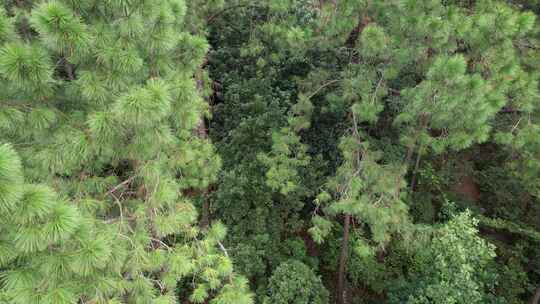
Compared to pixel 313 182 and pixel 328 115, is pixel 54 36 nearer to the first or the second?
pixel 313 182

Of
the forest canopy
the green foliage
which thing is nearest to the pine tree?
the forest canopy

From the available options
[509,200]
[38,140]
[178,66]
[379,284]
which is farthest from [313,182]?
[509,200]

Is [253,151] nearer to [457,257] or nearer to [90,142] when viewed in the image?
[457,257]

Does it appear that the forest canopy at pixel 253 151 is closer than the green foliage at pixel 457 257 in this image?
Yes

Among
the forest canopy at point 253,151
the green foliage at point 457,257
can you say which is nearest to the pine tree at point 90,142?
the forest canopy at point 253,151

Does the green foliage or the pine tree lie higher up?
the pine tree

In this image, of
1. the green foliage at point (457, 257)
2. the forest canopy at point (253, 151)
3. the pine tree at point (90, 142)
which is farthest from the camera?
the green foliage at point (457, 257)

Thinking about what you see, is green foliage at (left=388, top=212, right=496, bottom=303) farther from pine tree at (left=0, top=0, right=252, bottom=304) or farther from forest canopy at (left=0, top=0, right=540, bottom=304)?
pine tree at (left=0, top=0, right=252, bottom=304)

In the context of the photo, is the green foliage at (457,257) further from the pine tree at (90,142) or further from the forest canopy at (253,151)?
the pine tree at (90,142)
